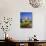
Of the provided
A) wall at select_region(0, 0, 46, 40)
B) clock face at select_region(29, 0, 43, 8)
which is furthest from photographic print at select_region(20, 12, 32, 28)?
clock face at select_region(29, 0, 43, 8)

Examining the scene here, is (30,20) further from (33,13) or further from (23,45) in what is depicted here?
(23,45)

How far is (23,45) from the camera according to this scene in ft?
16.2

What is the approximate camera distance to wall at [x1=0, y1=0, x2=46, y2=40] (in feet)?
18.4

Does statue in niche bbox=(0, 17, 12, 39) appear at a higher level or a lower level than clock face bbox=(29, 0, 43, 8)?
lower

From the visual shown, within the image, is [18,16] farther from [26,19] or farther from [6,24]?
[6,24]

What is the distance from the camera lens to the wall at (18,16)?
221 inches

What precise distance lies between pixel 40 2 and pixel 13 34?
179 cm

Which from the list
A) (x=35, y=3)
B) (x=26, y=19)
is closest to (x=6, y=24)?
(x=26, y=19)

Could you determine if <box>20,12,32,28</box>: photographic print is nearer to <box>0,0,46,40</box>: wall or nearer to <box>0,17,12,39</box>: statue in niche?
<box>0,0,46,40</box>: wall

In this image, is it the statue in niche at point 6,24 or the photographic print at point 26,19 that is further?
the photographic print at point 26,19

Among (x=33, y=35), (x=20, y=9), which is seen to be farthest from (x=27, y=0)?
(x=33, y=35)

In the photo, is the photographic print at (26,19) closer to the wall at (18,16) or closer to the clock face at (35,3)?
the wall at (18,16)

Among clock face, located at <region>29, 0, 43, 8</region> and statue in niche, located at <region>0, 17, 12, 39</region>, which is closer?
statue in niche, located at <region>0, 17, 12, 39</region>

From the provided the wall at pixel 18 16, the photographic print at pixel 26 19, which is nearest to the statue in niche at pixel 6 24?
the wall at pixel 18 16
